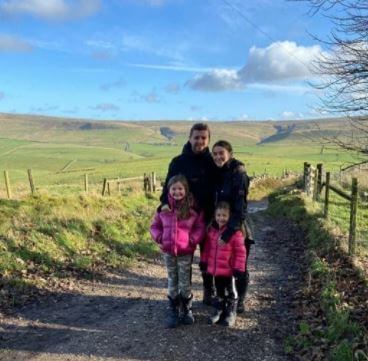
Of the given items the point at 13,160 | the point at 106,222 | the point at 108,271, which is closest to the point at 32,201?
the point at 106,222

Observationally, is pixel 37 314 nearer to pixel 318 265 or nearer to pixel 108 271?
pixel 108 271

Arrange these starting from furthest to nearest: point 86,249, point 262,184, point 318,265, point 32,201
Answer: point 262,184
point 32,201
point 86,249
point 318,265

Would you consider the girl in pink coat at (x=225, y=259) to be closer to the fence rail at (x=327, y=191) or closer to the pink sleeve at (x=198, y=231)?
the pink sleeve at (x=198, y=231)

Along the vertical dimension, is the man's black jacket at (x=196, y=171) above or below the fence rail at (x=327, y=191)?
above

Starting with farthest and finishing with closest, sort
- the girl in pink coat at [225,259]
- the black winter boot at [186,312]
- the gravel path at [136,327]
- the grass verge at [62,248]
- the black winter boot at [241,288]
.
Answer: the grass verge at [62,248] < the black winter boot at [241,288] < the black winter boot at [186,312] < the girl in pink coat at [225,259] < the gravel path at [136,327]

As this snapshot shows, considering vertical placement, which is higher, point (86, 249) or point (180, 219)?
point (180, 219)

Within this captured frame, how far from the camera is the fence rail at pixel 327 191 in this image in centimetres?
845

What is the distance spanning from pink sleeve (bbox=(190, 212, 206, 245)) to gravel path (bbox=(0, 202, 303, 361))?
109cm

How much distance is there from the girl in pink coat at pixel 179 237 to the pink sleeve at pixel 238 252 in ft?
1.40

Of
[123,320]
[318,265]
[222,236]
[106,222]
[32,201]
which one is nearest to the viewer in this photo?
[222,236]

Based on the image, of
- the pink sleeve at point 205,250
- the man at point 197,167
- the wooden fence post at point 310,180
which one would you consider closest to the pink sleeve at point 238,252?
the pink sleeve at point 205,250

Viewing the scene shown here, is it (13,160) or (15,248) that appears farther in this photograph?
(13,160)

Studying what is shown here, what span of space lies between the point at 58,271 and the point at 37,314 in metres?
1.87

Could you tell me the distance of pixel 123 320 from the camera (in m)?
6.38
